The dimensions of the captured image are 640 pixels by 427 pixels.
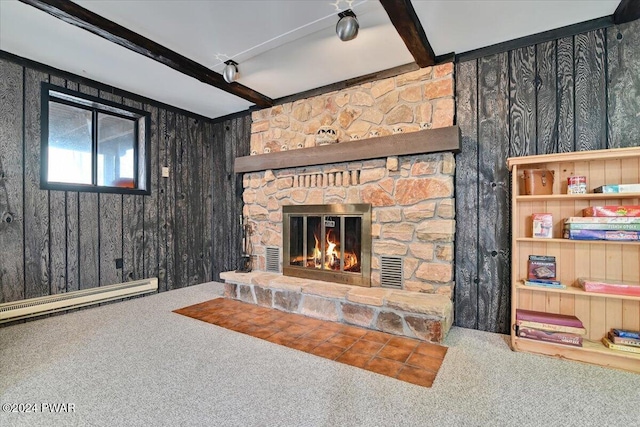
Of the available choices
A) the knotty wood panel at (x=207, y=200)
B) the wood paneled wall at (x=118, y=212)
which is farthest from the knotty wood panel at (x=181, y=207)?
the knotty wood panel at (x=207, y=200)

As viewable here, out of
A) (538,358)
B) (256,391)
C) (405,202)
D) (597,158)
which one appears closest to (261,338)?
(256,391)

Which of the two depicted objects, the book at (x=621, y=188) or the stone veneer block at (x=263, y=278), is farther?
the stone veneer block at (x=263, y=278)

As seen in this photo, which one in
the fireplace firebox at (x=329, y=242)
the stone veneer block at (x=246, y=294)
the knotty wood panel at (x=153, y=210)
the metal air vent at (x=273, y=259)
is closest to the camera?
the fireplace firebox at (x=329, y=242)

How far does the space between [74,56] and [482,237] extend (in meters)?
3.94

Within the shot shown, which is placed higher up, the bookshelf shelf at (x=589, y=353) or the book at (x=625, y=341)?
the book at (x=625, y=341)

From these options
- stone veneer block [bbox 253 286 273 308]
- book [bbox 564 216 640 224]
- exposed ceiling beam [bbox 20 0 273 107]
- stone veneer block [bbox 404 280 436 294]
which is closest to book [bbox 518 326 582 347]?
Answer: stone veneer block [bbox 404 280 436 294]

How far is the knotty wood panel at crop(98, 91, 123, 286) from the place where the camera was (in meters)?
3.18

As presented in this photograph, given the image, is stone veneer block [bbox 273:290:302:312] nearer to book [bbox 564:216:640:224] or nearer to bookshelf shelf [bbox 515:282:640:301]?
bookshelf shelf [bbox 515:282:640:301]

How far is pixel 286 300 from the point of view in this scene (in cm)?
291

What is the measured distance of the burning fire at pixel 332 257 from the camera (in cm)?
292

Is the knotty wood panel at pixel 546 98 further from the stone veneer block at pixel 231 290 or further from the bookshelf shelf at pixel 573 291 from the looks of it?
the stone veneer block at pixel 231 290

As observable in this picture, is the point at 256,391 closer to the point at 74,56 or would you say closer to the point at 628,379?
the point at 628,379

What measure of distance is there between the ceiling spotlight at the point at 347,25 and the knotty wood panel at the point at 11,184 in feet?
9.67

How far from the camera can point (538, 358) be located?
1957 mm
